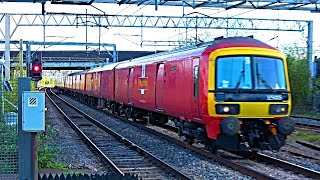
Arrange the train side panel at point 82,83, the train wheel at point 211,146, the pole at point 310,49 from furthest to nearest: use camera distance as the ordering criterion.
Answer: the train side panel at point 82,83, the pole at point 310,49, the train wheel at point 211,146

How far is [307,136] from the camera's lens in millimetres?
18453

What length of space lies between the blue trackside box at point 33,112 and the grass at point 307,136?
478 inches

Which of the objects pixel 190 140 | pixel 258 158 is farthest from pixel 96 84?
pixel 258 158

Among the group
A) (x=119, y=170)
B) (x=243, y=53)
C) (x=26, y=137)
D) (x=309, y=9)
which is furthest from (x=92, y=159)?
(x=309, y=9)

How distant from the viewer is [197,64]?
13.8m

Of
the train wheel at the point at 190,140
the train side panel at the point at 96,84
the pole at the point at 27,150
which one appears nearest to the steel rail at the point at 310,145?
the train wheel at the point at 190,140

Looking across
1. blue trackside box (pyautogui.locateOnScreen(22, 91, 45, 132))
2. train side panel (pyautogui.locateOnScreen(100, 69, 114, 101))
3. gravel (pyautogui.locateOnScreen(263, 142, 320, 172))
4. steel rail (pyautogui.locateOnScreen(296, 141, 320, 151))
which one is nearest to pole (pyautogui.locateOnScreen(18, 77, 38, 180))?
blue trackside box (pyautogui.locateOnScreen(22, 91, 45, 132))

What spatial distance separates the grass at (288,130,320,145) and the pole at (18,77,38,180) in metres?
12.1

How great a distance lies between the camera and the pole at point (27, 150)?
21.4 feet

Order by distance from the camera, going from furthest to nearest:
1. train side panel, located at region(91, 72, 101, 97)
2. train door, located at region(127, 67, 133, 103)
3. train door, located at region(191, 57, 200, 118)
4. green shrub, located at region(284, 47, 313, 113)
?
1. train side panel, located at region(91, 72, 101, 97)
2. green shrub, located at region(284, 47, 313, 113)
3. train door, located at region(127, 67, 133, 103)
4. train door, located at region(191, 57, 200, 118)

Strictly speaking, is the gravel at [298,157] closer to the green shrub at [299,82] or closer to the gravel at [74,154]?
the gravel at [74,154]

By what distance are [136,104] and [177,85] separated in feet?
24.8

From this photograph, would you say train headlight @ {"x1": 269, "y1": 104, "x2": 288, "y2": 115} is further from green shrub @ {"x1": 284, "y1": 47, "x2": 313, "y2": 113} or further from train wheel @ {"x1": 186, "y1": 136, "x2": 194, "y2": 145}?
green shrub @ {"x1": 284, "y1": 47, "x2": 313, "y2": 113}

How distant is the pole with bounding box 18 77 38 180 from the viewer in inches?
256
